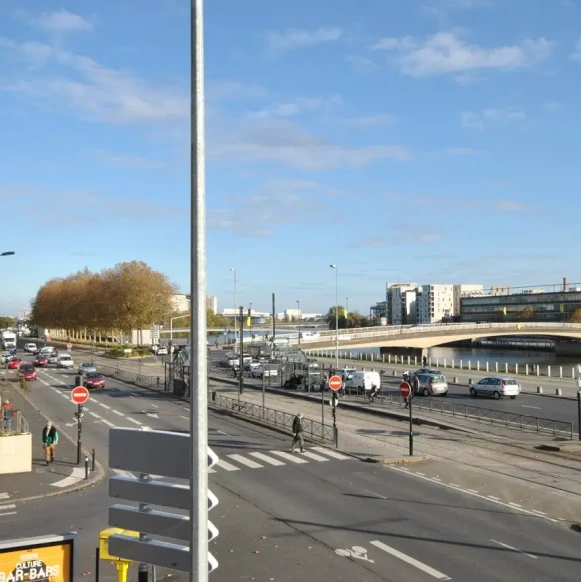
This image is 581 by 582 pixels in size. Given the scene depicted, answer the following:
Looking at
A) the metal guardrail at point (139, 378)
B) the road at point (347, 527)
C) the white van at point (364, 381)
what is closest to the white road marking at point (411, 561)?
A: the road at point (347, 527)

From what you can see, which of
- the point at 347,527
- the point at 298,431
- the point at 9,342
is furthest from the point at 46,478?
the point at 9,342

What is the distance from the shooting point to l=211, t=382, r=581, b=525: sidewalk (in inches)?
725

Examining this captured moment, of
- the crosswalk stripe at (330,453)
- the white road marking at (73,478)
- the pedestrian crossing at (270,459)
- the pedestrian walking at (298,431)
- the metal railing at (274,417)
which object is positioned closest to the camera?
the white road marking at (73,478)

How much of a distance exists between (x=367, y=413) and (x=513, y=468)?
1606 centimetres

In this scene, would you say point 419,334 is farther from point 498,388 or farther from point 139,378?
point 498,388

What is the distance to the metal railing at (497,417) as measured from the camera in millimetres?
30859

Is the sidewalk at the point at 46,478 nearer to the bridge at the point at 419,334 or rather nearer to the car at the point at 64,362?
the car at the point at 64,362

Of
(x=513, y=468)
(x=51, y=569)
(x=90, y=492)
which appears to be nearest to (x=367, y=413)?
(x=513, y=468)

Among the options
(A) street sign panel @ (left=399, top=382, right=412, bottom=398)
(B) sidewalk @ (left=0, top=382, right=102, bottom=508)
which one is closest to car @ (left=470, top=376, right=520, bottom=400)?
(A) street sign panel @ (left=399, top=382, right=412, bottom=398)

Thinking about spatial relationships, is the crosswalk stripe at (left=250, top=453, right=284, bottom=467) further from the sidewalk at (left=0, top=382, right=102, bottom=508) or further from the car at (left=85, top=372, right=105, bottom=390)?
the car at (left=85, top=372, right=105, bottom=390)

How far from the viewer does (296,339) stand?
3654 inches

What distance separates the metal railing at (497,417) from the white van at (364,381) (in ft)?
7.34

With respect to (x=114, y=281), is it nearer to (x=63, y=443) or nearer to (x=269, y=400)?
(x=269, y=400)

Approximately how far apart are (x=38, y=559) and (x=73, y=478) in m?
14.2
